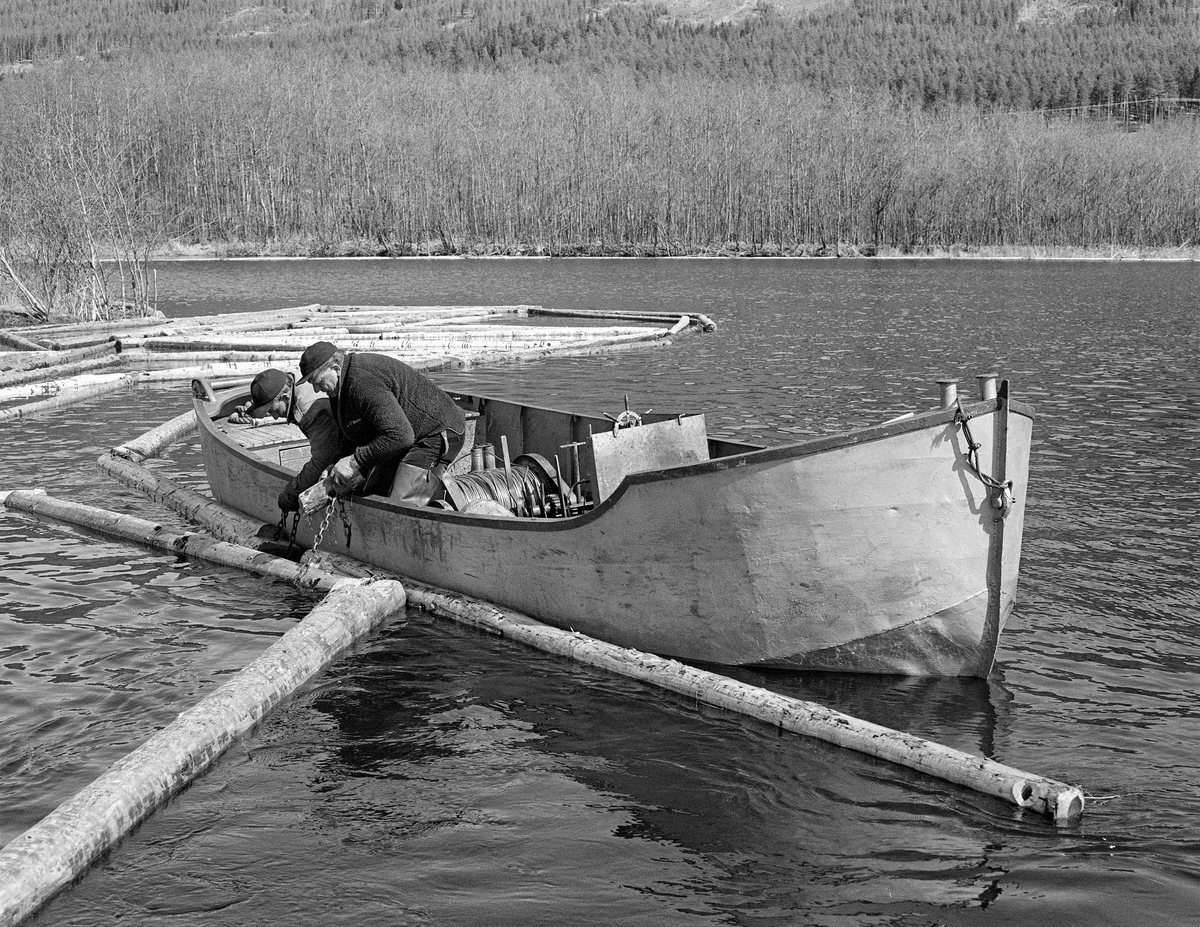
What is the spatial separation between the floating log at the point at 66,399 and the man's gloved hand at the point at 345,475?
11.5 m

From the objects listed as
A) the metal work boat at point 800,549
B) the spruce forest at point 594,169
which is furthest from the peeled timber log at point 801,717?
the spruce forest at point 594,169

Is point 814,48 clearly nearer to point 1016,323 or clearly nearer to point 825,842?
point 1016,323

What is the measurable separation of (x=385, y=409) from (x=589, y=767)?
11.0 ft

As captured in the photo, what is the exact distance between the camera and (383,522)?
990 cm

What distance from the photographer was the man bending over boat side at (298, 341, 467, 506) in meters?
9.19

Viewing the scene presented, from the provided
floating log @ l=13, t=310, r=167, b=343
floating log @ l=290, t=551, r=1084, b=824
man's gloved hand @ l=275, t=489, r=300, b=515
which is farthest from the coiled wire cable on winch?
floating log @ l=13, t=310, r=167, b=343

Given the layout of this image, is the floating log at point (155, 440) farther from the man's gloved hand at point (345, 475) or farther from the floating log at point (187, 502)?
the man's gloved hand at point (345, 475)

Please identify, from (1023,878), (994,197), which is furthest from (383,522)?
(994,197)

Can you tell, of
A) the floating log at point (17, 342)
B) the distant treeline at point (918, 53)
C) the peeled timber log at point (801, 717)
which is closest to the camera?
A: the peeled timber log at point (801, 717)

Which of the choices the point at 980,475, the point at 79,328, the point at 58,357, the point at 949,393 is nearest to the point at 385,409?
the point at 949,393

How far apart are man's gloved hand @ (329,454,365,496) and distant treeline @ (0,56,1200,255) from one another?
5250 centimetres

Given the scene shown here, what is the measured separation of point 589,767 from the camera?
714 centimetres

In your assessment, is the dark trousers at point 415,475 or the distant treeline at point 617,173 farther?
the distant treeline at point 617,173

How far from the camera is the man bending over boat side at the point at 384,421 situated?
9188 millimetres
